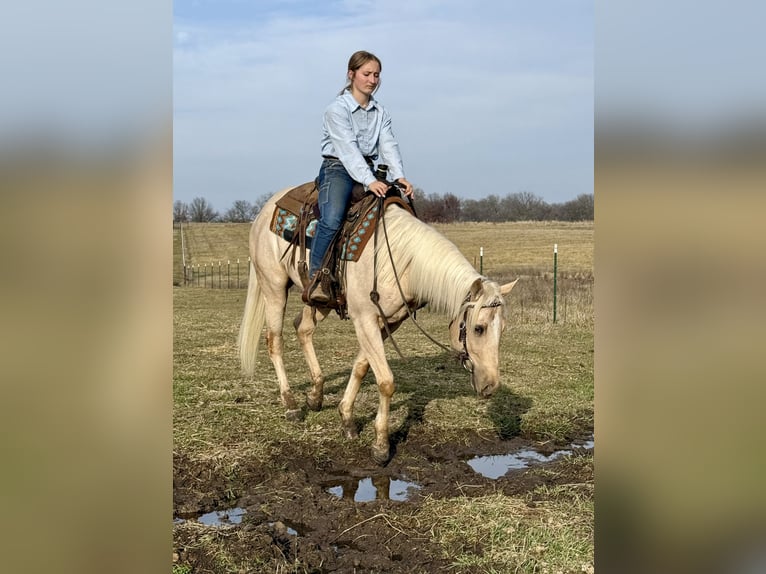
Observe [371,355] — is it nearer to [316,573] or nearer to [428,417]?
[428,417]

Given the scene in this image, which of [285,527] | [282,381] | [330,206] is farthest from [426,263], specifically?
[282,381]

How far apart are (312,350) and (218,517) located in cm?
251

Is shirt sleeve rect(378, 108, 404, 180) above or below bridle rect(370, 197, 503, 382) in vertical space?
above

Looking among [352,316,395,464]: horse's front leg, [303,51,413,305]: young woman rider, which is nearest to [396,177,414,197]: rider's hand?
[303,51,413,305]: young woman rider

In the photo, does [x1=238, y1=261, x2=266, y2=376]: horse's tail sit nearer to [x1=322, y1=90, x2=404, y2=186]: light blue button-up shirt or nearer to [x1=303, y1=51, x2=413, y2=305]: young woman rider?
[x1=303, y1=51, x2=413, y2=305]: young woman rider

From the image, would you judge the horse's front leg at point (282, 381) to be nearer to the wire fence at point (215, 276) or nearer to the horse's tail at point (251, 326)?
the horse's tail at point (251, 326)

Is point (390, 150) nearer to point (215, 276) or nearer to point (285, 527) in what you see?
point (285, 527)

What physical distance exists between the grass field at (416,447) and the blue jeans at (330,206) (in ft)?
5.15

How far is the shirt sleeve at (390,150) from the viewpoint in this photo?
539 cm

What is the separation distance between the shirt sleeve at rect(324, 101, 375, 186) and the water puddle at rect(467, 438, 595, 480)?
7.86 feet

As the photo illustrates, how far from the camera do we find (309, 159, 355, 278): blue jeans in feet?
16.9

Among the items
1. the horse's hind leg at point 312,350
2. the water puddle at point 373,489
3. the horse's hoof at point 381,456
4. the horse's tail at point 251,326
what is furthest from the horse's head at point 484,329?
the horse's tail at point 251,326

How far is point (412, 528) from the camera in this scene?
3855 mm
